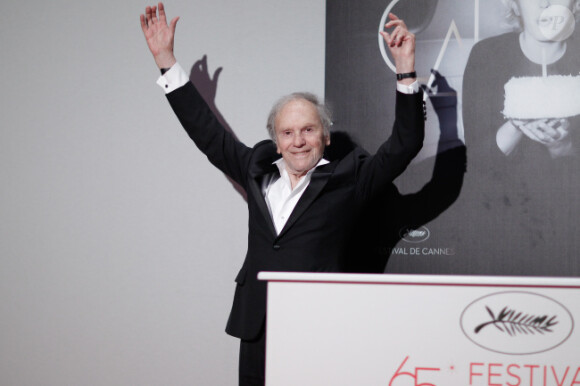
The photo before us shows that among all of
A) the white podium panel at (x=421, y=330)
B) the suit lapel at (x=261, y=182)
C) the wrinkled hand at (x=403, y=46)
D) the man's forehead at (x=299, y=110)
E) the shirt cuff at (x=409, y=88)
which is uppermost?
the wrinkled hand at (x=403, y=46)

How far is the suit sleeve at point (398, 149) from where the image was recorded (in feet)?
6.25

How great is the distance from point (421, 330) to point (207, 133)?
3.85 feet

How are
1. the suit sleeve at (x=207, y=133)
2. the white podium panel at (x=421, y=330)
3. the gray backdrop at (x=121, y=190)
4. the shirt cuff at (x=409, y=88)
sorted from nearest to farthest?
1. the white podium panel at (x=421, y=330)
2. the shirt cuff at (x=409, y=88)
3. the suit sleeve at (x=207, y=133)
4. the gray backdrop at (x=121, y=190)

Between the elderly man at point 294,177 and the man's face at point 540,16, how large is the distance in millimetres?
582

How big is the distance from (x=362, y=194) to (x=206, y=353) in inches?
41.2

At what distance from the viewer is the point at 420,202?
7.45 feet

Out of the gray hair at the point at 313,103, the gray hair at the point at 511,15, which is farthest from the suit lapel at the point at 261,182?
the gray hair at the point at 511,15

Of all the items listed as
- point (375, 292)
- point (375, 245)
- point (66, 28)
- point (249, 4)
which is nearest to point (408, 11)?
point (249, 4)

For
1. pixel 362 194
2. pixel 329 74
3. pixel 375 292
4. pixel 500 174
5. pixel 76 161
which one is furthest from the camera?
pixel 76 161

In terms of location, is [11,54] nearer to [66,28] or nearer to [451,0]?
[66,28]

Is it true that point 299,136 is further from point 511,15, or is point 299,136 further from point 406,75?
point 511,15

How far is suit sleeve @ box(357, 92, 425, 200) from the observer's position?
1.91 m

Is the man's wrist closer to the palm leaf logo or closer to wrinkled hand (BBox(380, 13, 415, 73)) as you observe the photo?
wrinkled hand (BBox(380, 13, 415, 73))

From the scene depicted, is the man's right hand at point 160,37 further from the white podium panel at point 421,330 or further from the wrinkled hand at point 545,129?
the wrinkled hand at point 545,129
